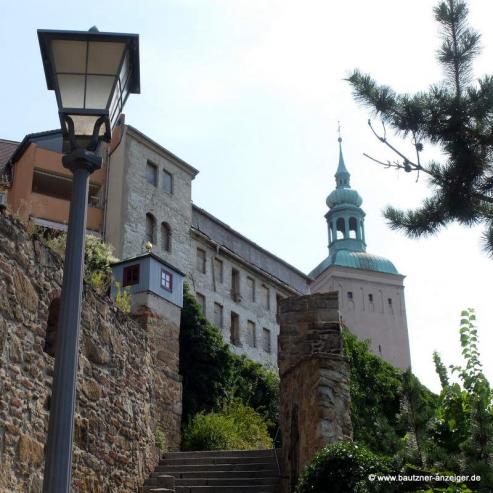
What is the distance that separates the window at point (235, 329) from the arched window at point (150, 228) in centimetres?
627

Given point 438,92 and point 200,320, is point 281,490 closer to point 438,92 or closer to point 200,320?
point 438,92

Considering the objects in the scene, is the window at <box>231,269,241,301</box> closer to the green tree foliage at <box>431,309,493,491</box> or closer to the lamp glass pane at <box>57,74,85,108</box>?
the green tree foliage at <box>431,309,493,491</box>

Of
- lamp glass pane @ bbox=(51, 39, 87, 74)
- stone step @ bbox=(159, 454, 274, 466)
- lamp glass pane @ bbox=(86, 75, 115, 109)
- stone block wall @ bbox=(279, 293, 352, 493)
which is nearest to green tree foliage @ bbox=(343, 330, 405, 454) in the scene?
stone step @ bbox=(159, 454, 274, 466)

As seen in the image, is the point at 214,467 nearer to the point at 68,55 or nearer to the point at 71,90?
the point at 71,90

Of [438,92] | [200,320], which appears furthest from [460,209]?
[200,320]

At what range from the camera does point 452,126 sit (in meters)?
7.97

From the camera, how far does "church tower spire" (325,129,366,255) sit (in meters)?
56.8

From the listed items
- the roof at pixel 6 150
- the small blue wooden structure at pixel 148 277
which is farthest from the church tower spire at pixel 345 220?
the small blue wooden structure at pixel 148 277

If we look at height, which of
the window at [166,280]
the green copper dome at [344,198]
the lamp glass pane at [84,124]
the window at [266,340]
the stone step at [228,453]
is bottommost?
the stone step at [228,453]

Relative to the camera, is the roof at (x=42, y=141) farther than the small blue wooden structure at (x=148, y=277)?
Yes

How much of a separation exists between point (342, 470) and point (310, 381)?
2.56 meters

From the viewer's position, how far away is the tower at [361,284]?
5284cm

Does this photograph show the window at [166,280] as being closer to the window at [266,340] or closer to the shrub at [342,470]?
the shrub at [342,470]

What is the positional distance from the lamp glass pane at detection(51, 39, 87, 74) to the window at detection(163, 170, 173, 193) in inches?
1018
